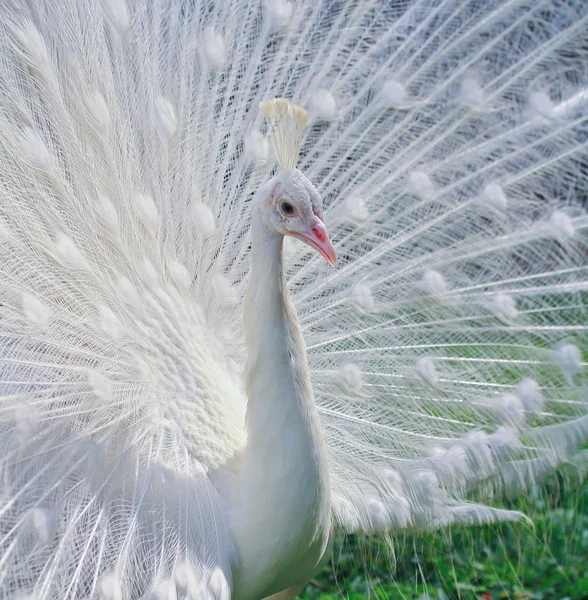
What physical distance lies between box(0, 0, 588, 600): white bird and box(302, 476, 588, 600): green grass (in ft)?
0.52

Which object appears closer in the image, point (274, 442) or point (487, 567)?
point (274, 442)

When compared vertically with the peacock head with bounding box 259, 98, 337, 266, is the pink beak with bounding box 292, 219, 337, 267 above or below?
below

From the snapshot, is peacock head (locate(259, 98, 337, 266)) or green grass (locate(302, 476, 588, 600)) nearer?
peacock head (locate(259, 98, 337, 266))

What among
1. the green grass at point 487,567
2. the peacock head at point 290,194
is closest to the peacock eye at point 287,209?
the peacock head at point 290,194

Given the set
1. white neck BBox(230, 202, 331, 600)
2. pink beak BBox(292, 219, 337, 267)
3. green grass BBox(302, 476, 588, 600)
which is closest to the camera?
pink beak BBox(292, 219, 337, 267)

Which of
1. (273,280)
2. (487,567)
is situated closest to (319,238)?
(273,280)

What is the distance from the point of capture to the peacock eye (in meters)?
1.59

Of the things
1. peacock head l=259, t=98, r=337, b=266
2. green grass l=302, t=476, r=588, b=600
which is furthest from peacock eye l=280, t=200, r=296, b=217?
green grass l=302, t=476, r=588, b=600

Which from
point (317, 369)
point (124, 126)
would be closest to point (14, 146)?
point (124, 126)

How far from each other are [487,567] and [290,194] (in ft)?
5.51

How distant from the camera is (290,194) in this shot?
5.21 feet

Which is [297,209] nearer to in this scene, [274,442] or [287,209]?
[287,209]

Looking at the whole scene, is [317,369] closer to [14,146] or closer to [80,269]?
[80,269]

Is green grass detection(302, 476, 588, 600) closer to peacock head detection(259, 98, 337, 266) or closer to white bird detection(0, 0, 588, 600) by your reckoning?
white bird detection(0, 0, 588, 600)
